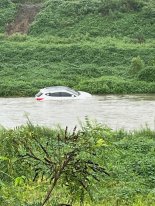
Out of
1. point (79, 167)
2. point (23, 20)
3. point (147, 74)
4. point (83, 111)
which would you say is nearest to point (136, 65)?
point (147, 74)

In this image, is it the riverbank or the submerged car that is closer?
the submerged car

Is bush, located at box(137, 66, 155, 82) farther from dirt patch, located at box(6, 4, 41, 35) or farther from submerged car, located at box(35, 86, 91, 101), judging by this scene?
dirt patch, located at box(6, 4, 41, 35)

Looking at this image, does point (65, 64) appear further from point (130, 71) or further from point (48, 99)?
point (48, 99)

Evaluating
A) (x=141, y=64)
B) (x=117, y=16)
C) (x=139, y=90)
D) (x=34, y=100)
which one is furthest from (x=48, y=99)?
(x=117, y=16)

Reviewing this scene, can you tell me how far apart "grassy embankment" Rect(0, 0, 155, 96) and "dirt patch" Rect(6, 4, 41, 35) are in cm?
51

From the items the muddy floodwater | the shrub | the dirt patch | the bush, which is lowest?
the muddy floodwater

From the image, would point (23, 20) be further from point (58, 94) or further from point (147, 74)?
point (58, 94)

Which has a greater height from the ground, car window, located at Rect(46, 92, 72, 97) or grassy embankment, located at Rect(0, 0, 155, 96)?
grassy embankment, located at Rect(0, 0, 155, 96)

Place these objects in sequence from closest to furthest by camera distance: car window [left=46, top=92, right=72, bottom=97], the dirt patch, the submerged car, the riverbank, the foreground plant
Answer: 1. the foreground plant
2. the submerged car
3. car window [left=46, top=92, right=72, bottom=97]
4. the riverbank
5. the dirt patch

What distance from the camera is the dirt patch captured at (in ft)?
122

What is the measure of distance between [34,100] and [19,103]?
988mm

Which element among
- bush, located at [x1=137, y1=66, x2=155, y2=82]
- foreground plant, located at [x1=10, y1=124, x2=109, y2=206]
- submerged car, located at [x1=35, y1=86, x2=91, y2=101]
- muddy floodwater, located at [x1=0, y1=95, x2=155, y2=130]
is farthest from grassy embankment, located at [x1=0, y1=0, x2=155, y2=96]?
foreground plant, located at [x1=10, y1=124, x2=109, y2=206]

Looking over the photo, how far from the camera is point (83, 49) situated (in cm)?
3103

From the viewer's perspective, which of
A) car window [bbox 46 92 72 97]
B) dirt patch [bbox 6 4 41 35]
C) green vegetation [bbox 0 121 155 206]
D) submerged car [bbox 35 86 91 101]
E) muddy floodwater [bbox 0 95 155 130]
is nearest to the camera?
green vegetation [bbox 0 121 155 206]
